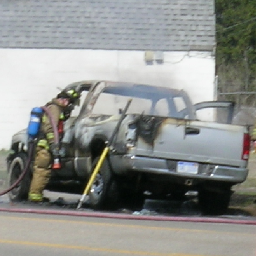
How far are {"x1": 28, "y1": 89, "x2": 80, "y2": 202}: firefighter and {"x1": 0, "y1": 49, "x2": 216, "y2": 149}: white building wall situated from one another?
1073 cm

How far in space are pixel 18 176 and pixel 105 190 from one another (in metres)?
2.58

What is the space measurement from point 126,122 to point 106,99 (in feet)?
3.98

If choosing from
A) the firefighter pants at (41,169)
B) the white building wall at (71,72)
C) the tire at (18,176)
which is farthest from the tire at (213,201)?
the white building wall at (71,72)

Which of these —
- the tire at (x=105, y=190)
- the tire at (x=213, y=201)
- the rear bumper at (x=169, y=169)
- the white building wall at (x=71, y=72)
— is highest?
the white building wall at (x=71, y=72)

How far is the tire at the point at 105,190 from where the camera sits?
11.8 metres

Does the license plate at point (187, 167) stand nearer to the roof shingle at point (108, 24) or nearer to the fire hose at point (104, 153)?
the fire hose at point (104, 153)

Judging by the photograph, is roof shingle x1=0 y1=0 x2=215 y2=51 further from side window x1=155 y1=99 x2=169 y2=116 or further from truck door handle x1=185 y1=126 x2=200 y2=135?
truck door handle x1=185 y1=126 x2=200 y2=135

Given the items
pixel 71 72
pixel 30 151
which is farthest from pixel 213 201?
pixel 71 72

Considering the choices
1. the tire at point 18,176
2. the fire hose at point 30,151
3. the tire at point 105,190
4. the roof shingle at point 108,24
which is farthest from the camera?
the roof shingle at point 108,24

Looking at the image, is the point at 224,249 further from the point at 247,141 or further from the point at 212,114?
the point at 212,114

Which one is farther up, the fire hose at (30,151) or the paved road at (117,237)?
the fire hose at (30,151)

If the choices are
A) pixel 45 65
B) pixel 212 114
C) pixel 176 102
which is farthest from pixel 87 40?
pixel 176 102

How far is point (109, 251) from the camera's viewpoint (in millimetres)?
8148

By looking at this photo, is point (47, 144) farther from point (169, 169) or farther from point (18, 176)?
point (169, 169)
